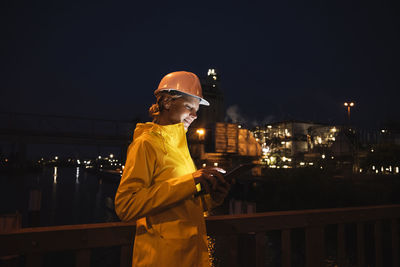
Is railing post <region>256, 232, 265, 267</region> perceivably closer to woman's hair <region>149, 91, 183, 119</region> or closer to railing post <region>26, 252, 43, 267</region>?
woman's hair <region>149, 91, 183, 119</region>

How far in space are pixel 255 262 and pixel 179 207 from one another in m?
1.25

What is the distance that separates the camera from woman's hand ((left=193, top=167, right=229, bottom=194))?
1.50 meters

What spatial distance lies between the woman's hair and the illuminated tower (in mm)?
51302

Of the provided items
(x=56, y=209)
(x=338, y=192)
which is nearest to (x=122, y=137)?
(x=56, y=209)

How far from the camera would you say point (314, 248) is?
9.25ft

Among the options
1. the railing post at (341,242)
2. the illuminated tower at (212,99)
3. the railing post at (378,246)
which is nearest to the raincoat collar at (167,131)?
the railing post at (341,242)

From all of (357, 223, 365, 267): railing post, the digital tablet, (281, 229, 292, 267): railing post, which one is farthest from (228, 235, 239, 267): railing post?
(357, 223, 365, 267): railing post

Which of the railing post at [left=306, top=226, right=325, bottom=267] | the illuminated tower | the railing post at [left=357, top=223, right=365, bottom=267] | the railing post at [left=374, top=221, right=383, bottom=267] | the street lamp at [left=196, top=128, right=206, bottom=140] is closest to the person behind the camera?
the railing post at [left=306, top=226, right=325, bottom=267]

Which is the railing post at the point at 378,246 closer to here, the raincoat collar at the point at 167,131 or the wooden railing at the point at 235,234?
the wooden railing at the point at 235,234

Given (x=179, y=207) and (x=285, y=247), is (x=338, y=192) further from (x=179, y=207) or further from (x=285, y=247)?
(x=179, y=207)

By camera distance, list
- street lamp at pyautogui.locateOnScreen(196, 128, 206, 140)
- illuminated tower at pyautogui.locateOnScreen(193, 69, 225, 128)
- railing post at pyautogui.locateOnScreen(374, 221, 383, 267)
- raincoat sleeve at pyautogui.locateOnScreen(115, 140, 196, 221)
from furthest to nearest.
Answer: illuminated tower at pyautogui.locateOnScreen(193, 69, 225, 128) < street lamp at pyautogui.locateOnScreen(196, 128, 206, 140) < railing post at pyautogui.locateOnScreen(374, 221, 383, 267) < raincoat sleeve at pyautogui.locateOnScreen(115, 140, 196, 221)

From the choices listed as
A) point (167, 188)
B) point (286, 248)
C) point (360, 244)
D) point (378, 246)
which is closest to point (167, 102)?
point (167, 188)

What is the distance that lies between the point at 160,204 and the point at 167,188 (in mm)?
92

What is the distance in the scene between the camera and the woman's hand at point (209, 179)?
1.50 meters
